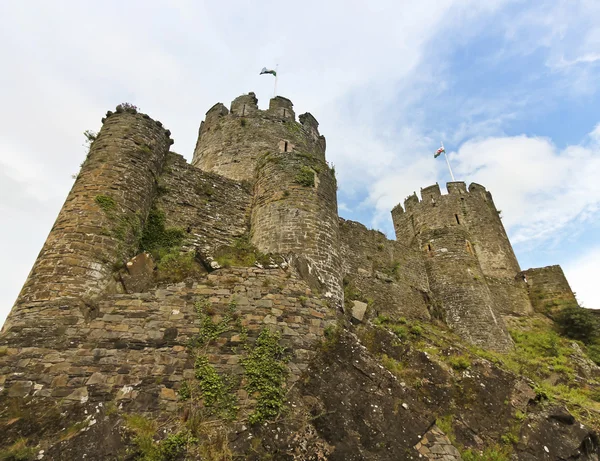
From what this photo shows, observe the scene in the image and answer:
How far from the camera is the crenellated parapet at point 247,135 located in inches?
638

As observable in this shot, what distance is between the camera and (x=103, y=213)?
8.30 meters

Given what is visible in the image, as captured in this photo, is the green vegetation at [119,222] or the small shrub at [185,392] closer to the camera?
the small shrub at [185,392]

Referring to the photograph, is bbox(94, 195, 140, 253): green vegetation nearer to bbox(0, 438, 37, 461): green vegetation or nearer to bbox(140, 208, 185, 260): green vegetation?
bbox(140, 208, 185, 260): green vegetation

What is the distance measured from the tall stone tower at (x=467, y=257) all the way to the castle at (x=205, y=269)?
0.31 ft

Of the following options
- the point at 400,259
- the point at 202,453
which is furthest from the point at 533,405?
the point at 400,259

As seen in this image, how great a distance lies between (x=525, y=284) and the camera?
20625 millimetres

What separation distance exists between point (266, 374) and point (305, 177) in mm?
6740

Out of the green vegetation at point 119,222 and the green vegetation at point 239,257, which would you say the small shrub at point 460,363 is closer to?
the green vegetation at point 239,257

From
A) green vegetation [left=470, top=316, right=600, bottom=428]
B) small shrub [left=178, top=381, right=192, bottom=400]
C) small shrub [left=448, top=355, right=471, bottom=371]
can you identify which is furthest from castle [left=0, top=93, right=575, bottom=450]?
small shrub [left=448, top=355, right=471, bottom=371]

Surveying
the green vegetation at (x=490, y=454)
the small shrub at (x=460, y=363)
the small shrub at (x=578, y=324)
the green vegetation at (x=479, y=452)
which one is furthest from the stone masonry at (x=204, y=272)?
the green vegetation at (x=490, y=454)

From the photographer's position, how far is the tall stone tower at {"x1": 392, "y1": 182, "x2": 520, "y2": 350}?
647 inches

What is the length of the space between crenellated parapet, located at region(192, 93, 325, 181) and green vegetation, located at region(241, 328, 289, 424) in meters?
9.69

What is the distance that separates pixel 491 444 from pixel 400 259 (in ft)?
38.2

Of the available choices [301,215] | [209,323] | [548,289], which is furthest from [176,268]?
[548,289]
